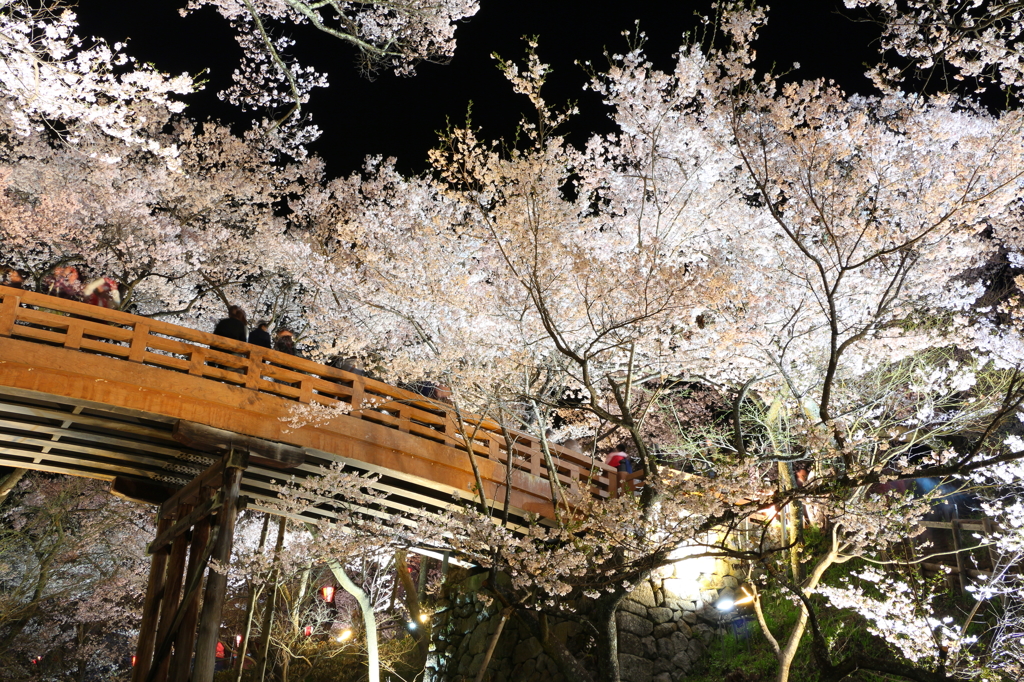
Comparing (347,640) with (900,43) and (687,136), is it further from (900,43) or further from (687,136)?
(900,43)

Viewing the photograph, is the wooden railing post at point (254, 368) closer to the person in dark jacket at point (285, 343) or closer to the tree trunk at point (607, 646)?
the person in dark jacket at point (285, 343)

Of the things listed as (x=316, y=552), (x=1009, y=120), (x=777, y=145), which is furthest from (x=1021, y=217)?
(x=316, y=552)

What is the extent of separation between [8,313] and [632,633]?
32.6ft

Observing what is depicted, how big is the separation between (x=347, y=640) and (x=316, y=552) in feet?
23.8

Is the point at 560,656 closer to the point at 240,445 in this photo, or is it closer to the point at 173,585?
the point at 240,445

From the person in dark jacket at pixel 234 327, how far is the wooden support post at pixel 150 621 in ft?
10.8

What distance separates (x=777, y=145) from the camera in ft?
29.6

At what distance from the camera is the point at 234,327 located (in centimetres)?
957

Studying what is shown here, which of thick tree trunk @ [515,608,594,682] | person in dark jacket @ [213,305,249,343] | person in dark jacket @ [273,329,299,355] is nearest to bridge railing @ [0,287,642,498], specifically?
person in dark jacket @ [213,305,249,343]

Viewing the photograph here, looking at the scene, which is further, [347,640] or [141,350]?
[347,640]

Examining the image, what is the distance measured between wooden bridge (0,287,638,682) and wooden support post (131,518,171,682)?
23mm

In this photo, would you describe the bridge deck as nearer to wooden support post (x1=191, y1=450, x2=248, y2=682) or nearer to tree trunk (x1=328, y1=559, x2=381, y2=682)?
wooden support post (x1=191, y1=450, x2=248, y2=682)

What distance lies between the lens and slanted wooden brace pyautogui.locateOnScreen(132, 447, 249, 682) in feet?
26.5

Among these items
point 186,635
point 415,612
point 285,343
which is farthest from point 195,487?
point 415,612
